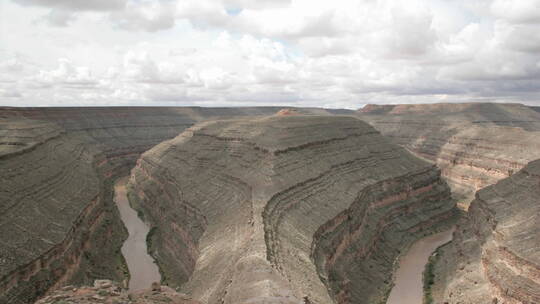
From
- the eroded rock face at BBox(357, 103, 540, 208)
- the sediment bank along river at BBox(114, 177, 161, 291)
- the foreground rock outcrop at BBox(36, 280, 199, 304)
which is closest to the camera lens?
the foreground rock outcrop at BBox(36, 280, 199, 304)

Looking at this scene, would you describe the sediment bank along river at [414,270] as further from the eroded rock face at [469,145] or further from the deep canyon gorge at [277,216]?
the eroded rock face at [469,145]

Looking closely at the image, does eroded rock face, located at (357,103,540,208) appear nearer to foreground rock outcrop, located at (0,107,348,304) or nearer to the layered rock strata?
the layered rock strata

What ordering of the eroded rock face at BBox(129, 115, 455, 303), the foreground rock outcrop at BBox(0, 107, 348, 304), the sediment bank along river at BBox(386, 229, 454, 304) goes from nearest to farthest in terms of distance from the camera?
the eroded rock face at BBox(129, 115, 455, 303)
the foreground rock outcrop at BBox(0, 107, 348, 304)
the sediment bank along river at BBox(386, 229, 454, 304)

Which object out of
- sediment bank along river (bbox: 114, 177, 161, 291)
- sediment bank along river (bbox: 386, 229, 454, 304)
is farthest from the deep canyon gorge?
sediment bank along river (bbox: 114, 177, 161, 291)

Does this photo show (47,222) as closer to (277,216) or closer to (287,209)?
(277,216)

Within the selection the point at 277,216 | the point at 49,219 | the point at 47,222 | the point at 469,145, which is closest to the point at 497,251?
the point at 277,216

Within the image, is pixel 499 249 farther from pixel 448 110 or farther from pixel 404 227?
pixel 448 110
